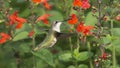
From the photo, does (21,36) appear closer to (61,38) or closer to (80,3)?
(61,38)

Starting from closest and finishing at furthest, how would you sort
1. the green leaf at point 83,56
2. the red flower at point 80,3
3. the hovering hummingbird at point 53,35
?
the hovering hummingbird at point 53,35, the red flower at point 80,3, the green leaf at point 83,56

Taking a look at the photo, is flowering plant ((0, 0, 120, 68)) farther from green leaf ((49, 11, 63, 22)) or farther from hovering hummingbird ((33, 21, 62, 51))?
hovering hummingbird ((33, 21, 62, 51))

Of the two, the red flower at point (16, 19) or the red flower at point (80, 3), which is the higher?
the red flower at point (80, 3)

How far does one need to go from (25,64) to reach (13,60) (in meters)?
0.13

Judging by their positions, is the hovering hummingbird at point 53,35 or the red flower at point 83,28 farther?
the red flower at point 83,28

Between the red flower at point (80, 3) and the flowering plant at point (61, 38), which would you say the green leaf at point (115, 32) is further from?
the red flower at point (80, 3)

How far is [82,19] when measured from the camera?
2.96 meters

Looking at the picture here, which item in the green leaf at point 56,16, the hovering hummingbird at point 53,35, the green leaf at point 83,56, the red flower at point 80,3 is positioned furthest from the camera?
the green leaf at point 56,16

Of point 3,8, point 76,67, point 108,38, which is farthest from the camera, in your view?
point 3,8

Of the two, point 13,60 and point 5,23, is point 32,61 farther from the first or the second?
point 5,23

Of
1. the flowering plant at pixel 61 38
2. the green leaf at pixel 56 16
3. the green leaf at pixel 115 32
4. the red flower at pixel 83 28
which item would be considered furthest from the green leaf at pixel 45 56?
the green leaf at pixel 115 32

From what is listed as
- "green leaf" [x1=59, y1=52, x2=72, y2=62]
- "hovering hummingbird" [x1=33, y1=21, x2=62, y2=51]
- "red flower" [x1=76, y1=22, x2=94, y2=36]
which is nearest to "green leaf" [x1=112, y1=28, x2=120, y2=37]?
"red flower" [x1=76, y1=22, x2=94, y2=36]

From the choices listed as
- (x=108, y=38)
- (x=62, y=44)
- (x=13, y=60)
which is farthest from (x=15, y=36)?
(x=108, y=38)

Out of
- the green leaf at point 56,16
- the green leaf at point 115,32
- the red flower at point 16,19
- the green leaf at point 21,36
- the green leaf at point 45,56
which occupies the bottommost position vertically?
the green leaf at point 45,56
